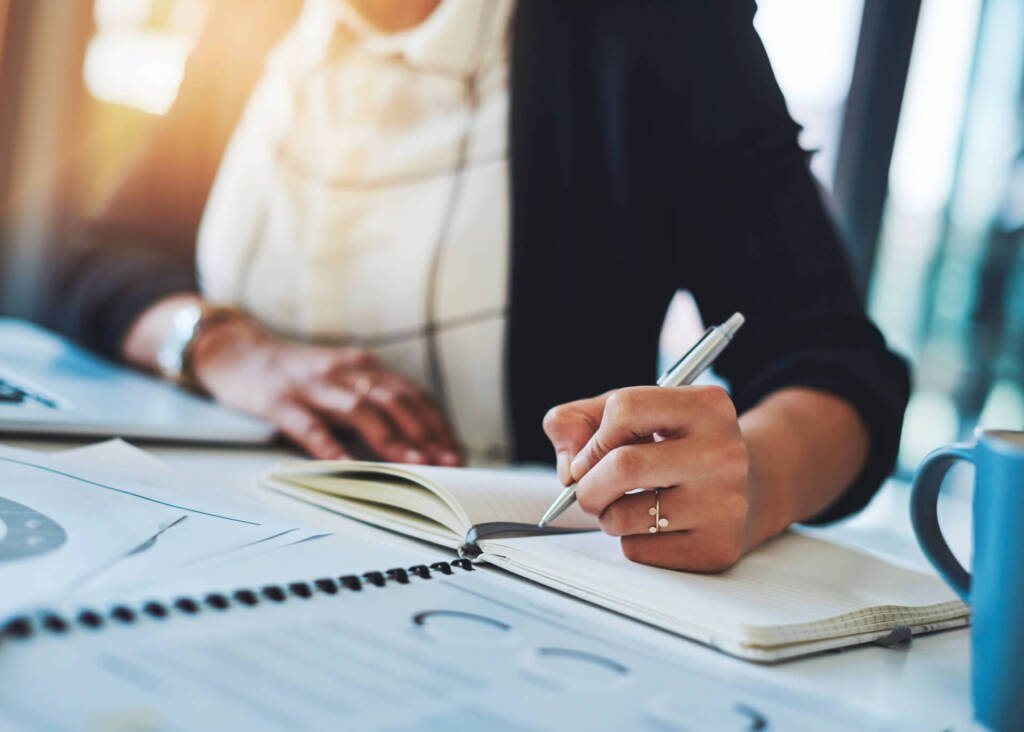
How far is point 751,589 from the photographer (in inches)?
17.2

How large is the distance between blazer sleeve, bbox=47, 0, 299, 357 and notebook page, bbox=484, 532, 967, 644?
68 centimetres

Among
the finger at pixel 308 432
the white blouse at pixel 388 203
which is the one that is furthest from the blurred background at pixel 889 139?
the finger at pixel 308 432

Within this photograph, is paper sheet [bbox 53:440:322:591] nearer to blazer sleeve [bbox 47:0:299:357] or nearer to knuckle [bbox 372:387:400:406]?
knuckle [bbox 372:387:400:406]

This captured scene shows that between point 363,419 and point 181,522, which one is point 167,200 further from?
point 181,522

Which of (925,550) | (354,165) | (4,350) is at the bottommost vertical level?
(4,350)

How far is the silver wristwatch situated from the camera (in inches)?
32.7

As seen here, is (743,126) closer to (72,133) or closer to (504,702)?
(504,702)

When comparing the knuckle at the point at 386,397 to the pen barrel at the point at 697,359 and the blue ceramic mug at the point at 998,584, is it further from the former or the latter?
the blue ceramic mug at the point at 998,584

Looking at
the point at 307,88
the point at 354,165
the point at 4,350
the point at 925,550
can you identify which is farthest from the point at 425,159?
the point at 925,550

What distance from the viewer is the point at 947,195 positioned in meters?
1.99

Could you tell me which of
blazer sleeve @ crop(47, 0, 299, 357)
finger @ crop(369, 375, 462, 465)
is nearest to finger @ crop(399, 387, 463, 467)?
finger @ crop(369, 375, 462, 465)

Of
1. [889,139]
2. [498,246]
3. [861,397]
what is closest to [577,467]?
[861,397]

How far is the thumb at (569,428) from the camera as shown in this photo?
47 centimetres

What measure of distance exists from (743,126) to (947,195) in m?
1.49
